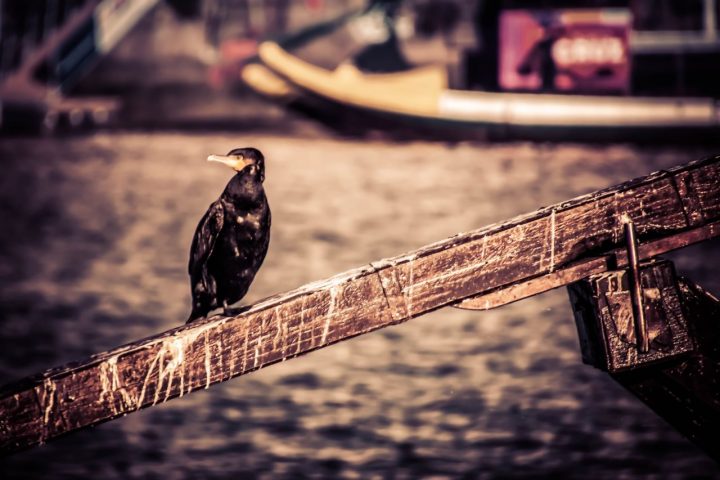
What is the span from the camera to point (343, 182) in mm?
20828

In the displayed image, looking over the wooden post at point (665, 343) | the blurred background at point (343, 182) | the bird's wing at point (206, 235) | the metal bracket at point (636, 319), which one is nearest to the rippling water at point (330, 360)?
the blurred background at point (343, 182)

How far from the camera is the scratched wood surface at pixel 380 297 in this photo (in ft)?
9.97

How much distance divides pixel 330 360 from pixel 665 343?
5567mm

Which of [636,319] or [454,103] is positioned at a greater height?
[454,103]

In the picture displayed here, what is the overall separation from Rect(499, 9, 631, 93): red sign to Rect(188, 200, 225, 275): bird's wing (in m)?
21.5

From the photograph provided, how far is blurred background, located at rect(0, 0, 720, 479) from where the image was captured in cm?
662

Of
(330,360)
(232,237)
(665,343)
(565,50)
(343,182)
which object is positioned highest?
(565,50)

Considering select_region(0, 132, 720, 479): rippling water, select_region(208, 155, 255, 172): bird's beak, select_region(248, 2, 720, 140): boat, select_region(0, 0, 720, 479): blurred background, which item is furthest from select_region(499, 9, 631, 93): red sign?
select_region(208, 155, 255, 172): bird's beak

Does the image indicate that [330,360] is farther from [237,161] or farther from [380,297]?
[380,297]

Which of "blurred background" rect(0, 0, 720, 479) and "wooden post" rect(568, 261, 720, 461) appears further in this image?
"blurred background" rect(0, 0, 720, 479)

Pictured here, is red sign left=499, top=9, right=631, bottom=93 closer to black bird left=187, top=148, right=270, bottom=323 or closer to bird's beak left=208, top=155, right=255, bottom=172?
black bird left=187, top=148, right=270, bottom=323

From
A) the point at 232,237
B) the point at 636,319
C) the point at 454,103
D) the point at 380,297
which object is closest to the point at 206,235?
the point at 232,237

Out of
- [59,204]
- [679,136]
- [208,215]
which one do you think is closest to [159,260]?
[59,204]

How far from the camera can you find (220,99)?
86.5ft
